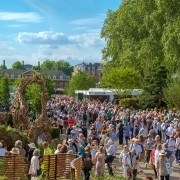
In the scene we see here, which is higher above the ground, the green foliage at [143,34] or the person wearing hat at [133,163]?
the green foliage at [143,34]

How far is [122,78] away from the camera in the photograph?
189 feet

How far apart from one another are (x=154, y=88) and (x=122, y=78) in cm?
498

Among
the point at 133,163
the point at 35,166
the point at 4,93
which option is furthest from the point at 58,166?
the point at 4,93

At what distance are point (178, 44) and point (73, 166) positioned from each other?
28028 millimetres

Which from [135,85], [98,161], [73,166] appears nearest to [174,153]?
[98,161]

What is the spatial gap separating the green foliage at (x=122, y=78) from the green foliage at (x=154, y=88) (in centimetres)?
316

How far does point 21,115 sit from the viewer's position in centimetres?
2762

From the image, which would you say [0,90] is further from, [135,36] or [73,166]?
[73,166]

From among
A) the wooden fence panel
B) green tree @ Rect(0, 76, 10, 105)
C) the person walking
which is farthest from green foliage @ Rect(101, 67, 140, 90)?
the wooden fence panel

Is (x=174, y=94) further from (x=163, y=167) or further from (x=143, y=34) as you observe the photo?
(x=163, y=167)

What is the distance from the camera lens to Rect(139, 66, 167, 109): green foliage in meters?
53.0

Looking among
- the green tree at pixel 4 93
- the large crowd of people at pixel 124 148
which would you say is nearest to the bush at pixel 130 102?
the green tree at pixel 4 93

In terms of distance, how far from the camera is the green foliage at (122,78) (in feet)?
187

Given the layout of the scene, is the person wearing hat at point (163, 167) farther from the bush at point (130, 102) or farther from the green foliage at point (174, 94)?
the bush at point (130, 102)
